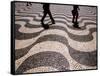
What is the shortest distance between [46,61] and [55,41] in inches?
8.5

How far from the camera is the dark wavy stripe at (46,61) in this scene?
201 cm

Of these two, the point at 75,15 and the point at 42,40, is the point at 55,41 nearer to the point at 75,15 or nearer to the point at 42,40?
the point at 42,40

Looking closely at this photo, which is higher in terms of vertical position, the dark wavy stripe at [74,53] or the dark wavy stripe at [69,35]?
the dark wavy stripe at [69,35]

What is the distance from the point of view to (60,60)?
7.05 ft

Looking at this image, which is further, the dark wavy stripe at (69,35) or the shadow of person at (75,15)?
the shadow of person at (75,15)

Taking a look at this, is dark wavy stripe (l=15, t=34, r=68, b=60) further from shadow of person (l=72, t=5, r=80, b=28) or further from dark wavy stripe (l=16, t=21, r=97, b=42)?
shadow of person (l=72, t=5, r=80, b=28)

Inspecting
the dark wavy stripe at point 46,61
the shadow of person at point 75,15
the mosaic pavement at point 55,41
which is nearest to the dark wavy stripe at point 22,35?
the mosaic pavement at point 55,41

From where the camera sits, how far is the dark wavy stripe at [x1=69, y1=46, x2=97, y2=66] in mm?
2209

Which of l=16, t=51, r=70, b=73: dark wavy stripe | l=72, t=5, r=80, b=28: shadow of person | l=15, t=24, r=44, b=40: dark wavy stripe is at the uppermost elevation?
l=72, t=5, r=80, b=28: shadow of person

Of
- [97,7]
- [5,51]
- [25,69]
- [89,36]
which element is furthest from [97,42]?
[5,51]

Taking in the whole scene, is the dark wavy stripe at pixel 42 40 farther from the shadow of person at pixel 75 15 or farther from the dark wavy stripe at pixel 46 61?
the shadow of person at pixel 75 15

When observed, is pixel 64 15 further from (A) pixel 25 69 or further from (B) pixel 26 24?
(A) pixel 25 69

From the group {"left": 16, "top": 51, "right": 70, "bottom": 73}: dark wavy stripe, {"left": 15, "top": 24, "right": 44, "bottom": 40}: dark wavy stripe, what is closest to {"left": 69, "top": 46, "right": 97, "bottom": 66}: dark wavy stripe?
{"left": 16, "top": 51, "right": 70, "bottom": 73}: dark wavy stripe

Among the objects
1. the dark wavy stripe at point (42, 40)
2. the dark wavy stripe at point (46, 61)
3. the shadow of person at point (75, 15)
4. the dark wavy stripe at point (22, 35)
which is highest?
the shadow of person at point (75, 15)
